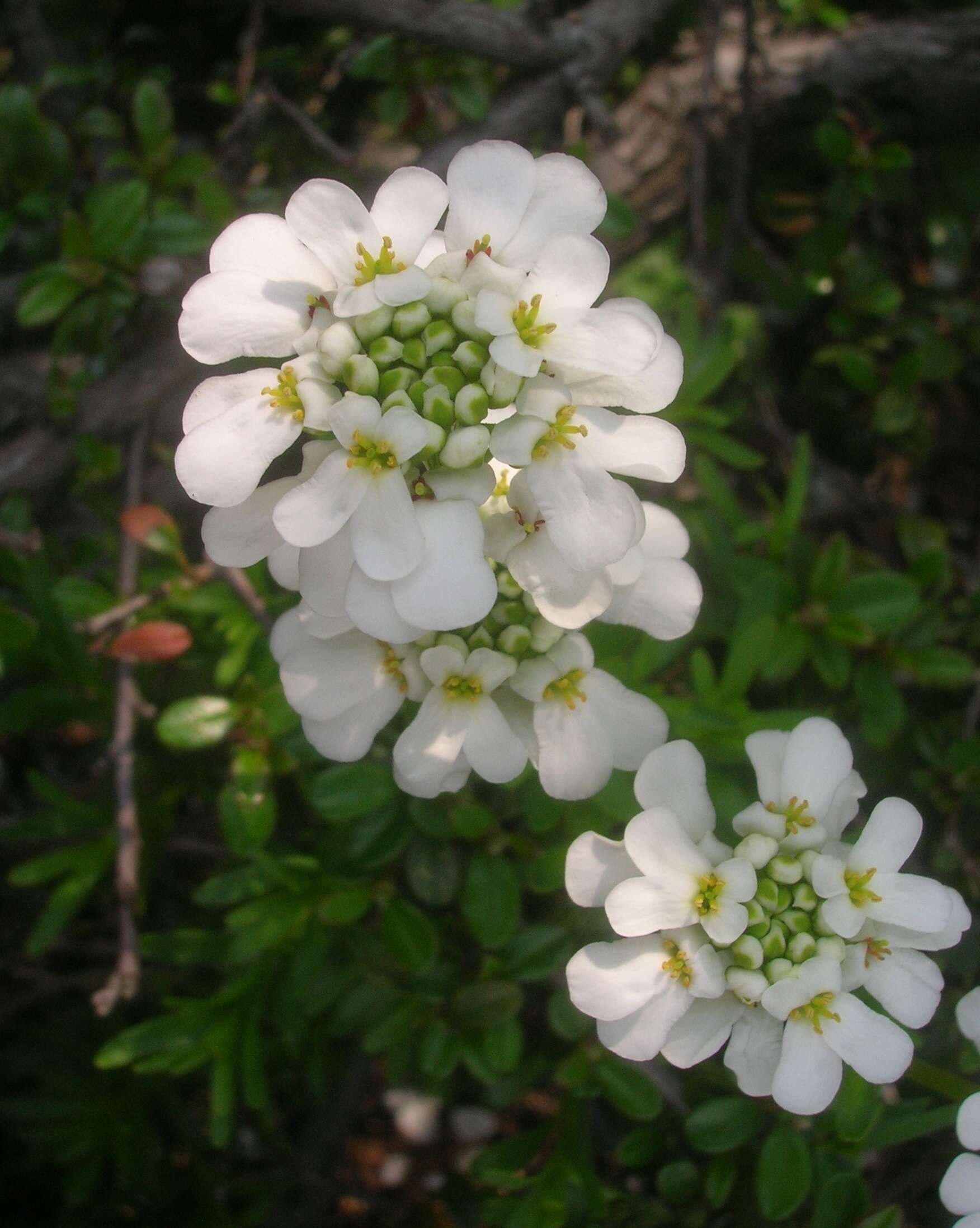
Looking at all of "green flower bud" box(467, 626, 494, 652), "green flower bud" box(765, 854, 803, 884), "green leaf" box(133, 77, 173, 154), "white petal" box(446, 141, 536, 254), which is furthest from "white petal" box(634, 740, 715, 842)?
"green leaf" box(133, 77, 173, 154)

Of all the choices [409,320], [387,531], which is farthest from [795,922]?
[409,320]

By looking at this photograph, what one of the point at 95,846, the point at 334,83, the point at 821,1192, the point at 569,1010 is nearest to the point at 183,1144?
the point at 95,846

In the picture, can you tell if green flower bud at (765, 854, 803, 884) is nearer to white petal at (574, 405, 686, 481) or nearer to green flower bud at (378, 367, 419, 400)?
white petal at (574, 405, 686, 481)

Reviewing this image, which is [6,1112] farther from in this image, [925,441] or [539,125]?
[925,441]

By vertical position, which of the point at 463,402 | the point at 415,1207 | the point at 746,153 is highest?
the point at 463,402

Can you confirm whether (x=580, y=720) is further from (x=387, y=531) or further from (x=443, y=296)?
(x=443, y=296)

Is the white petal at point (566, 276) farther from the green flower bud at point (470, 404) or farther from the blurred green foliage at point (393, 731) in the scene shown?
the blurred green foliage at point (393, 731)
